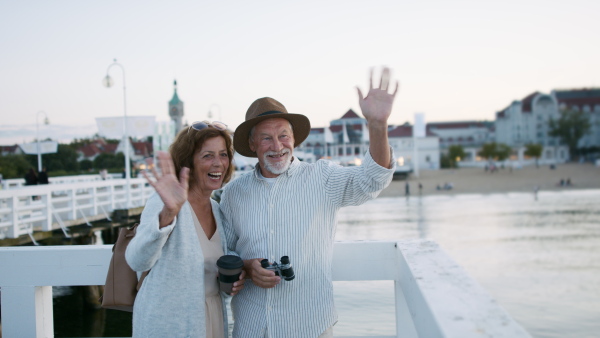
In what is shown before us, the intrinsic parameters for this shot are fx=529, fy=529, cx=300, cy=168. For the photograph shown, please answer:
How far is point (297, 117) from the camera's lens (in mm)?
2760

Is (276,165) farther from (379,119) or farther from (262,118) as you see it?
(379,119)

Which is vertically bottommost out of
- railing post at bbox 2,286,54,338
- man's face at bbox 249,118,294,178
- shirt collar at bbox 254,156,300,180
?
railing post at bbox 2,286,54,338

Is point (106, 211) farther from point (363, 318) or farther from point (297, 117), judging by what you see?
point (297, 117)

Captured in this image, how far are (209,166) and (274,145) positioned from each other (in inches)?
13.7

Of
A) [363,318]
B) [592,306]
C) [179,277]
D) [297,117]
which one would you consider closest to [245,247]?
[179,277]

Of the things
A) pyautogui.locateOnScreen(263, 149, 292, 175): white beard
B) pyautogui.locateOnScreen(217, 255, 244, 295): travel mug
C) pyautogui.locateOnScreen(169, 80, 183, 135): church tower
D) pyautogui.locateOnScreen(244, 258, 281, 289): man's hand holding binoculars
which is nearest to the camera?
pyautogui.locateOnScreen(217, 255, 244, 295): travel mug

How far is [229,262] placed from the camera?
2262 millimetres

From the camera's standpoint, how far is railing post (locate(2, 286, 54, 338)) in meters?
2.55

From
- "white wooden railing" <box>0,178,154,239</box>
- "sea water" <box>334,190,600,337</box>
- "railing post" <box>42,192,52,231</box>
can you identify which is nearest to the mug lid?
"sea water" <box>334,190,600,337</box>

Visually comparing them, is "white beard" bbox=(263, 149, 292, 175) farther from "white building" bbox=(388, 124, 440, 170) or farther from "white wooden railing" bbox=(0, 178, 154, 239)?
"white building" bbox=(388, 124, 440, 170)

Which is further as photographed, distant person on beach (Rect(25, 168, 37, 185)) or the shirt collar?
distant person on beach (Rect(25, 168, 37, 185))

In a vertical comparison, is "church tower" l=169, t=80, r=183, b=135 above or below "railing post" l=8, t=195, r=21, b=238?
above

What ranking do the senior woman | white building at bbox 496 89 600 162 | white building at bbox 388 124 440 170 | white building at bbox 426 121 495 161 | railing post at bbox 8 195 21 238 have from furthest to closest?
1. white building at bbox 426 121 495 161
2. white building at bbox 496 89 600 162
3. white building at bbox 388 124 440 170
4. railing post at bbox 8 195 21 238
5. the senior woman

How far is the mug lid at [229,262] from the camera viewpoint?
225 cm
